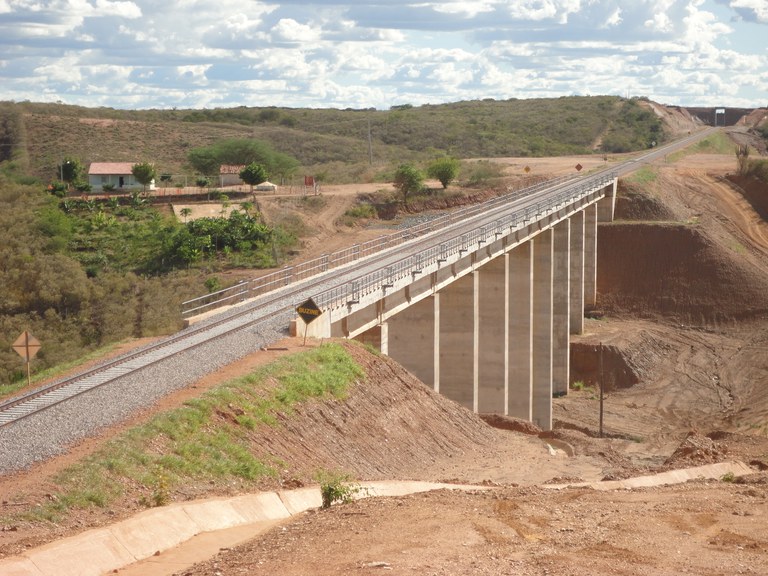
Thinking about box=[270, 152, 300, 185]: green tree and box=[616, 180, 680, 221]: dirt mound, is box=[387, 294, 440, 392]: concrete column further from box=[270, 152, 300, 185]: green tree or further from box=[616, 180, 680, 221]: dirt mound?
box=[270, 152, 300, 185]: green tree

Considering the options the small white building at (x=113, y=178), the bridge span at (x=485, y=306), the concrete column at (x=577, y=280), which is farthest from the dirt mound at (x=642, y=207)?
the small white building at (x=113, y=178)

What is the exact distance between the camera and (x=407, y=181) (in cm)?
8481

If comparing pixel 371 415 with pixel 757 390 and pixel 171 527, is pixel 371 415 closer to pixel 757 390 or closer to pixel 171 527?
pixel 171 527

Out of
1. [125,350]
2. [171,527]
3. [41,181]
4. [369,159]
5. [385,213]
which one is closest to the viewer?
[171,527]

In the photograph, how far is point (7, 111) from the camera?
12556cm

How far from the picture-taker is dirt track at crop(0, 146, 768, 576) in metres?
13.8

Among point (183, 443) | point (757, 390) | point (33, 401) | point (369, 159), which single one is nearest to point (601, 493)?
point (183, 443)

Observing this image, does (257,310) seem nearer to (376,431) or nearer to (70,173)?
(376,431)

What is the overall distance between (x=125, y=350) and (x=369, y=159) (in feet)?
314

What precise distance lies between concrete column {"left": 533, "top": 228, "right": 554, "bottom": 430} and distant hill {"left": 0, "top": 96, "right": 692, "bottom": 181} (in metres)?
47.9

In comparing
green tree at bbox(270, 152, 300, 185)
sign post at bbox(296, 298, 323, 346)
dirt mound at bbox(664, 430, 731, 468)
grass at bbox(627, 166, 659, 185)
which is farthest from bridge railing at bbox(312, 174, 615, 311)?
green tree at bbox(270, 152, 300, 185)

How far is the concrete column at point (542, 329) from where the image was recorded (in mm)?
54531

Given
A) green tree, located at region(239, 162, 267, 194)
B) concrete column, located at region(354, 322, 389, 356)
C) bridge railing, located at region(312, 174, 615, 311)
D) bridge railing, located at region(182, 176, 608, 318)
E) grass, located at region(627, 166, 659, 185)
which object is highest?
green tree, located at region(239, 162, 267, 194)

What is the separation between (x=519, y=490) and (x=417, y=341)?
1842 centimetres
